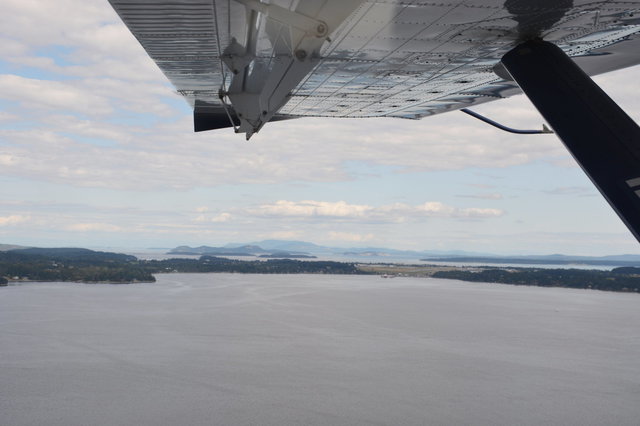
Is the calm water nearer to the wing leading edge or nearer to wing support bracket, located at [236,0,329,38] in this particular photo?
the wing leading edge

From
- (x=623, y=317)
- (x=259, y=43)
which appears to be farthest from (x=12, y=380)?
(x=623, y=317)

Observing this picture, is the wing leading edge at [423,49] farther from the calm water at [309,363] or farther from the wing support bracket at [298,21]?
the calm water at [309,363]

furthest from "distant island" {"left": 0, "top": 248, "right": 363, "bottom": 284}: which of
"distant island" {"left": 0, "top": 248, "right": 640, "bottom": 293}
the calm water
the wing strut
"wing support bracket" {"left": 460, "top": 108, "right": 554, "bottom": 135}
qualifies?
the wing strut

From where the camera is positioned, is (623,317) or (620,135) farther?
(623,317)

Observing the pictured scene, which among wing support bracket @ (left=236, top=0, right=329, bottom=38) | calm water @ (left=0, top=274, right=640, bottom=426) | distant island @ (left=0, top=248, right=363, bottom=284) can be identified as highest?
wing support bracket @ (left=236, top=0, right=329, bottom=38)

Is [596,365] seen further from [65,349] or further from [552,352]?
[65,349]

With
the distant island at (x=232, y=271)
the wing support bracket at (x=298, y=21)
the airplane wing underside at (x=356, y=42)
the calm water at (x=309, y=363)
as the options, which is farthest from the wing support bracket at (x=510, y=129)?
the distant island at (x=232, y=271)
